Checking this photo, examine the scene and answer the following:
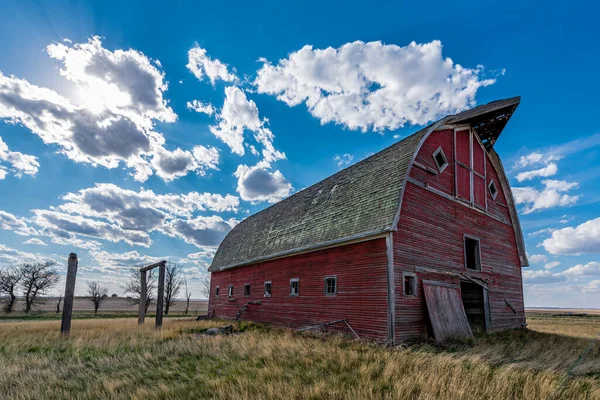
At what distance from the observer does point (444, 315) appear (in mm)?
12250

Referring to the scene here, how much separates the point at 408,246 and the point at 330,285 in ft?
12.0

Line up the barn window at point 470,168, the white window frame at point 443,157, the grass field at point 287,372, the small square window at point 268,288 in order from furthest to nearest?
the small square window at point 268,288
the barn window at point 470,168
the white window frame at point 443,157
the grass field at point 287,372

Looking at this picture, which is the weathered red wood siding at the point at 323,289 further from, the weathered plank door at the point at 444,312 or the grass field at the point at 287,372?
the weathered plank door at the point at 444,312

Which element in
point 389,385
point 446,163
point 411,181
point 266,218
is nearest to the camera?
point 389,385

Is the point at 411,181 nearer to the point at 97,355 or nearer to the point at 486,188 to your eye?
the point at 486,188

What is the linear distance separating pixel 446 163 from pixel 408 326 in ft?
23.1

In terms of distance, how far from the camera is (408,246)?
1230 cm

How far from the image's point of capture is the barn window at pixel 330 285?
13740 mm

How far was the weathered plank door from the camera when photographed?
38.5 ft

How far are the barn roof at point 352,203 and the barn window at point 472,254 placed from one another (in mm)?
5005

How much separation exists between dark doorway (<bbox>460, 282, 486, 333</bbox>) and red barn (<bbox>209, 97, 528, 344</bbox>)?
6 cm

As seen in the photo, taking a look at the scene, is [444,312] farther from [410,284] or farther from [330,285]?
[330,285]

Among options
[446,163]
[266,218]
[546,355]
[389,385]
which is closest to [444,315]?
[546,355]

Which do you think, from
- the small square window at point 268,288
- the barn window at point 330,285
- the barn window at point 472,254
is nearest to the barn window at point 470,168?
the barn window at point 472,254
